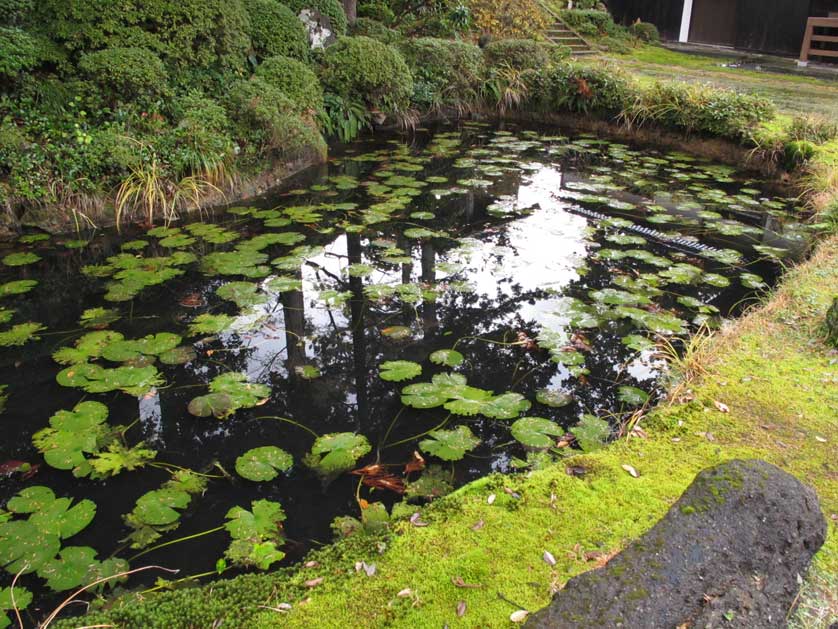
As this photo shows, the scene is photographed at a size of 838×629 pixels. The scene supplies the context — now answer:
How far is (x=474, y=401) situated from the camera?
3.78 metres

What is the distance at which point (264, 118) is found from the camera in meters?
7.54

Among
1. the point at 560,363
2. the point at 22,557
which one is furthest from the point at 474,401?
the point at 22,557

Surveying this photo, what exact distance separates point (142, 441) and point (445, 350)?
202cm

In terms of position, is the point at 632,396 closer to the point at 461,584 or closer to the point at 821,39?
the point at 461,584

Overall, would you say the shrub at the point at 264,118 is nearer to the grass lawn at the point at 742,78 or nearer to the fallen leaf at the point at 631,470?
the fallen leaf at the point at 631,470

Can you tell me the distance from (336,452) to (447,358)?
118cm

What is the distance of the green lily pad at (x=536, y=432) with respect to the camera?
343cm

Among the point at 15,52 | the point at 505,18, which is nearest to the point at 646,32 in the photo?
the point at 505,18

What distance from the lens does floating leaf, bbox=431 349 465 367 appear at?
4.23m

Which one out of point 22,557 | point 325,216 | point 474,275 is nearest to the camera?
point 22,557

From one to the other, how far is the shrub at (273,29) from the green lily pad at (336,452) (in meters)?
7.50

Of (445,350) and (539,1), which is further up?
(539,1)

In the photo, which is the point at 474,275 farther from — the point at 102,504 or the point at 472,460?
the point at 102,504

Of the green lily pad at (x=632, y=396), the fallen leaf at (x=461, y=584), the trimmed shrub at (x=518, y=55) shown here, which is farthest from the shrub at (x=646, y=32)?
the fallen leaf at (x=461, y=584)
